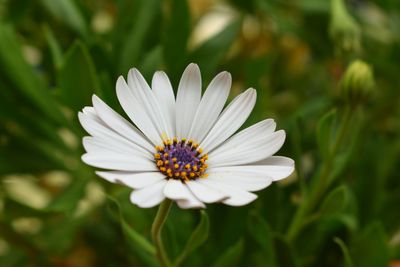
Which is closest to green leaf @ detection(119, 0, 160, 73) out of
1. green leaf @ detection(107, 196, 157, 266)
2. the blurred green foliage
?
the blurred green foliage

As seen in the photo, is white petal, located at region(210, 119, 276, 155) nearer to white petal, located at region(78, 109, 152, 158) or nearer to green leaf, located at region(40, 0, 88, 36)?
white petal, located at region(78, 109, 152, 158)

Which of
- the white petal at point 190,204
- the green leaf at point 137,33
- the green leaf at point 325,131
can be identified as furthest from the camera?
the green leaf at point 137,33

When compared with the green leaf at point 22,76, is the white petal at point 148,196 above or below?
below

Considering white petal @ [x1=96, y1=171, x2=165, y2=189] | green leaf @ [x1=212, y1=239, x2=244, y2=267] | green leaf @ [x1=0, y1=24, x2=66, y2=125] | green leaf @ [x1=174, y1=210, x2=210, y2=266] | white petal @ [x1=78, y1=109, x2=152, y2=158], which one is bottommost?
green leaf @ [x1=212, y1=239, x2=244, y2=267]

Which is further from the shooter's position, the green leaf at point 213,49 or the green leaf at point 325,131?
the green leaf at point 213,49

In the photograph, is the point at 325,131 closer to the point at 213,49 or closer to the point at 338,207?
the point at 338,207

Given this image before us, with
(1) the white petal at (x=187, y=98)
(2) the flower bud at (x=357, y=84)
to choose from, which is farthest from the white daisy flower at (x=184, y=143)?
(2) the flower bud at (x=357, y=84)

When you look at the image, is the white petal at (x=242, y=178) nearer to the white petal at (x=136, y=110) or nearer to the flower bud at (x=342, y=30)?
the white petal at (x=136, y=110)
